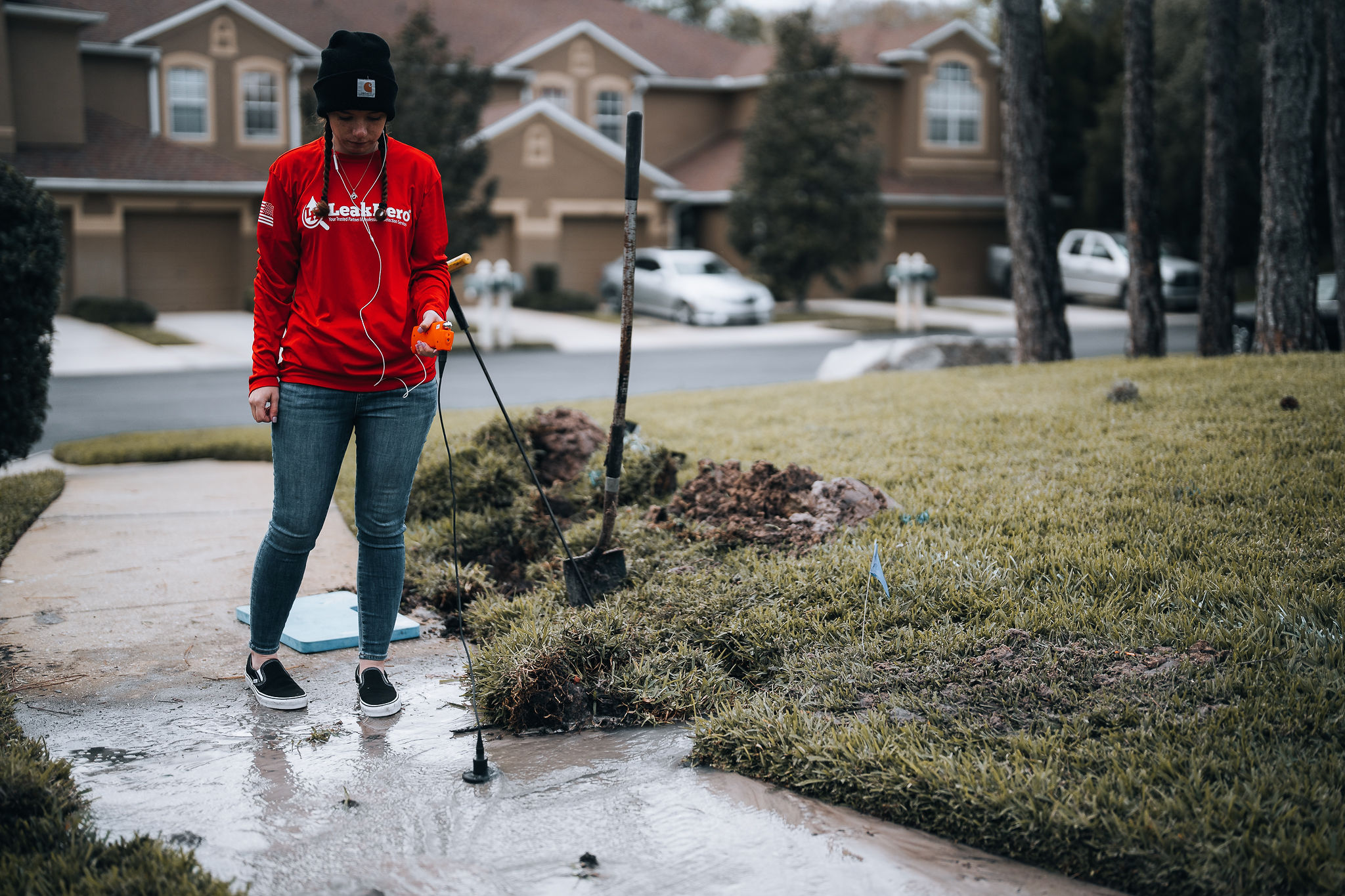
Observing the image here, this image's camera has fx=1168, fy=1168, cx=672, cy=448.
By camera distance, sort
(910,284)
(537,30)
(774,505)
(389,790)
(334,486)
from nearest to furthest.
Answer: (389,790) → (334,486) → (774,505) → (910,284) → (537,30)

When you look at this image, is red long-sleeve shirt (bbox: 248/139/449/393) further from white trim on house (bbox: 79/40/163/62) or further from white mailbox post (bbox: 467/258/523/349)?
white trim on house (bbox: 79/40/163/62)

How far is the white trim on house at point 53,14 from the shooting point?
23.0 m

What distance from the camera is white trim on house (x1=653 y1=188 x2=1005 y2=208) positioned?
2948 cm

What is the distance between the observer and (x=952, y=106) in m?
32.2

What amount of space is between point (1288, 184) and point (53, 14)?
23.0 metres

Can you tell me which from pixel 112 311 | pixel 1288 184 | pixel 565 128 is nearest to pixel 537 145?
pixel 565 128

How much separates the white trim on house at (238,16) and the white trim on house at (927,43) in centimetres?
1474

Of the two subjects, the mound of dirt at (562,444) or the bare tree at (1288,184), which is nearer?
the mound of dirt at (562,444)

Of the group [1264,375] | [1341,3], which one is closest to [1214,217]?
[1341,3]

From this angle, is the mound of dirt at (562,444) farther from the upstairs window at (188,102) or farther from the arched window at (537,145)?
the upstairs window at (188,102)

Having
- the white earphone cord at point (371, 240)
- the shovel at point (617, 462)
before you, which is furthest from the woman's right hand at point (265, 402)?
the shovel at point (617, 462)

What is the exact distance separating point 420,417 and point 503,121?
25.2 meters

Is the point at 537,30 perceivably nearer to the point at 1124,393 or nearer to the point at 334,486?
the point at 1124,393

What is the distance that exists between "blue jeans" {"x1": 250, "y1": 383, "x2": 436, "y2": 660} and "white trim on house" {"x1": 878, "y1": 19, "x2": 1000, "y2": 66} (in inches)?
1177
